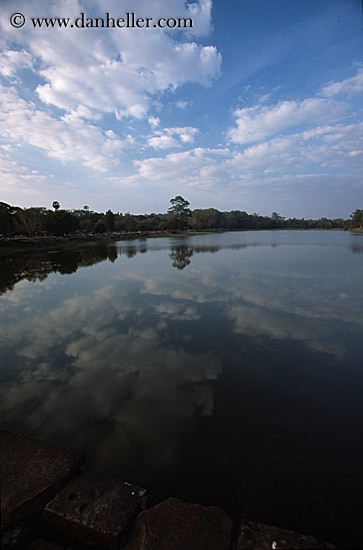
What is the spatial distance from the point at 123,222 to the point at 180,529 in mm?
101339

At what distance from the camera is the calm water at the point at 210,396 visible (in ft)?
10.3

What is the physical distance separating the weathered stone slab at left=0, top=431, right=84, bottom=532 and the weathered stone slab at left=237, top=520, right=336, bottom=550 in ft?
6.75

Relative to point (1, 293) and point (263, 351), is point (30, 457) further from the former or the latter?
point (1, 293)

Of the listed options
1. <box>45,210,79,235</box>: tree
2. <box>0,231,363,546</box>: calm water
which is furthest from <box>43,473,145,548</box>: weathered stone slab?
<box>45,210,79,235</box>: tree

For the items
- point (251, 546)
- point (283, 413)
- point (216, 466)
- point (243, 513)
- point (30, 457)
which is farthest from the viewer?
point (283, 413)

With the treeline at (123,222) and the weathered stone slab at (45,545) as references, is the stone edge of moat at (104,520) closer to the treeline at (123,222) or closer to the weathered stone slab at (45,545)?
the weathered stone slab at (45,545)

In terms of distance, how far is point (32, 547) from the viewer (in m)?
2.40

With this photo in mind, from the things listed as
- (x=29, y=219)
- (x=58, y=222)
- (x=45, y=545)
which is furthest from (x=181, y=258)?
(x=58, y=222)

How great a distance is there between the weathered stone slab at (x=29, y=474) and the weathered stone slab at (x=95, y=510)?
133mm

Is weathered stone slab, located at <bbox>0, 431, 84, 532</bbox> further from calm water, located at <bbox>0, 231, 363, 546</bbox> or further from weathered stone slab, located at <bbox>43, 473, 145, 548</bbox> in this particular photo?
calm water, located at <bbox>0, 231, 363, 546</bbox>

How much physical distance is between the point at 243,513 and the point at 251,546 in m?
0.73

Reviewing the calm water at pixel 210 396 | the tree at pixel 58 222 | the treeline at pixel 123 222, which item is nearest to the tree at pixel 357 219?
the treeline at pixel 123 222

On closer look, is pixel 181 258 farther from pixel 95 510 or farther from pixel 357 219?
pixel 357 219

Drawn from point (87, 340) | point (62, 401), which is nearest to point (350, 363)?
point (62, 401)
